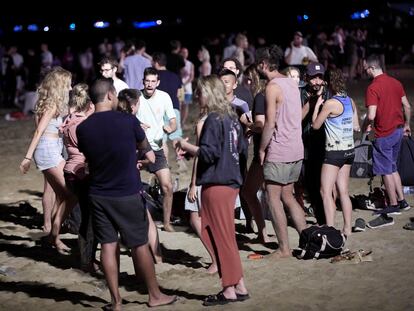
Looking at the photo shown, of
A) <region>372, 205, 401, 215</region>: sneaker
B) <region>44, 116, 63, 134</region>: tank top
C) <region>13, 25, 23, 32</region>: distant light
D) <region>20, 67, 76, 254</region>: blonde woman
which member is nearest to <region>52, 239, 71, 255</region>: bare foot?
<region>20, 67, 76, 254</region>: blonde woman

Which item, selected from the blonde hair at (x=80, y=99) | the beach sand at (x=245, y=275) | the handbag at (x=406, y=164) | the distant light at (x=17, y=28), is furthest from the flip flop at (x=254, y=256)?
the distant light at (x=17, y=28)

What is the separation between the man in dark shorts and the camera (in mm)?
6973

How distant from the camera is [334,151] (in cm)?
924

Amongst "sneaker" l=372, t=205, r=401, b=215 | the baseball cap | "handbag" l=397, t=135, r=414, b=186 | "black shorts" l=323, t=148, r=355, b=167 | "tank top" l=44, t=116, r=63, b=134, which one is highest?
the baseball cap

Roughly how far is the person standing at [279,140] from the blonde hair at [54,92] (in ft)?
6.78

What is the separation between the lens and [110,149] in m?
6.96

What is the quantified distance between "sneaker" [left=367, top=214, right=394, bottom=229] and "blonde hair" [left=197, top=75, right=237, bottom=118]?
10.6ft

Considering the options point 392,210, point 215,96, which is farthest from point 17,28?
point 215,96

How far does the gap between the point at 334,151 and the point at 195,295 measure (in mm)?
2385

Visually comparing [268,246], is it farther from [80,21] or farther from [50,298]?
[80,21]

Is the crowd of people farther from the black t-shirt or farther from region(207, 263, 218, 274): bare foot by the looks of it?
the black t-shirt

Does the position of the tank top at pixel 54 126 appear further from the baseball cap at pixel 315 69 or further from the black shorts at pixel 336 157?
the black shorts at pixel 336 157

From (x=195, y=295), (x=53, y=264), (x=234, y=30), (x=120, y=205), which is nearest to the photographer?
(x=120, y=205)

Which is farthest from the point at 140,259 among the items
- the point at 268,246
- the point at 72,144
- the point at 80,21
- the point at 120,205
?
the point at 80,21
